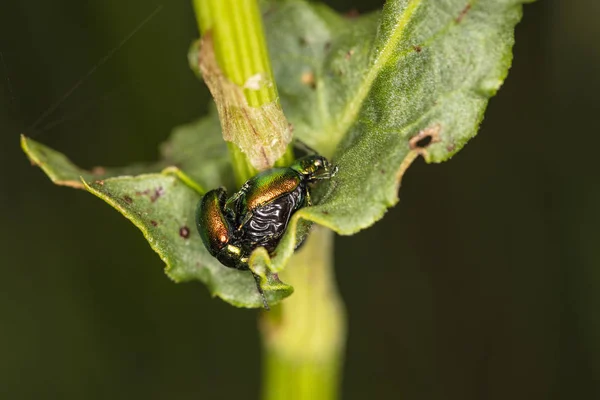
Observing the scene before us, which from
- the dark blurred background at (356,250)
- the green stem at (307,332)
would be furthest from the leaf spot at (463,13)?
the dark blurred background at (356,250)

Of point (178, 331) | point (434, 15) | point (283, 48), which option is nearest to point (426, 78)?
point (434, 15)

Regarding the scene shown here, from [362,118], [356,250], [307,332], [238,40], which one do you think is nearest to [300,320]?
[307,332]

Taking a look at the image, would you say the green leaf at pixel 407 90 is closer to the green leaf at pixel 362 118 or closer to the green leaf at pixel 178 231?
the green leaf at pixel 362 118

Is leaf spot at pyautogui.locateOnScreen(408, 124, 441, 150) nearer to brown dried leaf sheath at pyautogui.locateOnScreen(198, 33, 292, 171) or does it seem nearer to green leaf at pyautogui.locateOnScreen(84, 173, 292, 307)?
brown dried leaf sheath at pyautogui.locateOnScreen(198, 33, 292, 171)

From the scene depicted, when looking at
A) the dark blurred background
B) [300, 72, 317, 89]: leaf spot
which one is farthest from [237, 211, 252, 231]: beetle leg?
the dark blurred background

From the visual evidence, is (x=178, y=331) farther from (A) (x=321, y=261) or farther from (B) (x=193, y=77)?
(A) (x=321, y=261)

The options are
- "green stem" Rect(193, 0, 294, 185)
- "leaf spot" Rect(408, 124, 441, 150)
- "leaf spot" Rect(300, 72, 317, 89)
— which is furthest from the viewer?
"leaf spot" Rect(300, 72, 317, 89)
